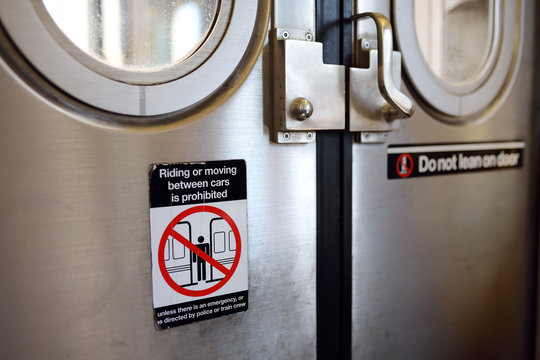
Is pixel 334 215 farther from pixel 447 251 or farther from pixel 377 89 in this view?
pixel 447 251

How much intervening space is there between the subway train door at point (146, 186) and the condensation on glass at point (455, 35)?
19.2 inches

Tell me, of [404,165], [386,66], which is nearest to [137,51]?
[386,66]

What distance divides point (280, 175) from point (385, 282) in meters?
0.45

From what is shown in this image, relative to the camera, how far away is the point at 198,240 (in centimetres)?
91

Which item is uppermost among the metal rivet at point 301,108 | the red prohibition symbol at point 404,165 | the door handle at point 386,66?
the door handle at point 386,66

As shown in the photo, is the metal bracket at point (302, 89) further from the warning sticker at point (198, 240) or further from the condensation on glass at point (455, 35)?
the condensation on glass at point (455, 35)

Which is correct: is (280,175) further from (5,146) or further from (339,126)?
(5,146)

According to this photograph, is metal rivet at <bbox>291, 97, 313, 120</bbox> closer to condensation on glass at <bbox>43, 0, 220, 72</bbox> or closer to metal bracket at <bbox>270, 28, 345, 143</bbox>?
metal bracket at <bbox>270, 28, 345, 143</bbox>

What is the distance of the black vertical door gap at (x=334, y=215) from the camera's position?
1058 millimetres

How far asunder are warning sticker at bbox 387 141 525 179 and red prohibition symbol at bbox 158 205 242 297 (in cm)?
48

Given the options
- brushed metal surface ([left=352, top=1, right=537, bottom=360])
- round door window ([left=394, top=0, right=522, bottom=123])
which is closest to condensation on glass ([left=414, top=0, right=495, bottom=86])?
round door window ([left=394, top=0, right=522, bottom=123])

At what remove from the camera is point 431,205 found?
1264mm

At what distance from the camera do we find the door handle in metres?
1.01

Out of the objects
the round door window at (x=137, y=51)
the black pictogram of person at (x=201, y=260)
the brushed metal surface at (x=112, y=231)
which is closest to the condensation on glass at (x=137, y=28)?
the round door window at (x=137, y=51)
